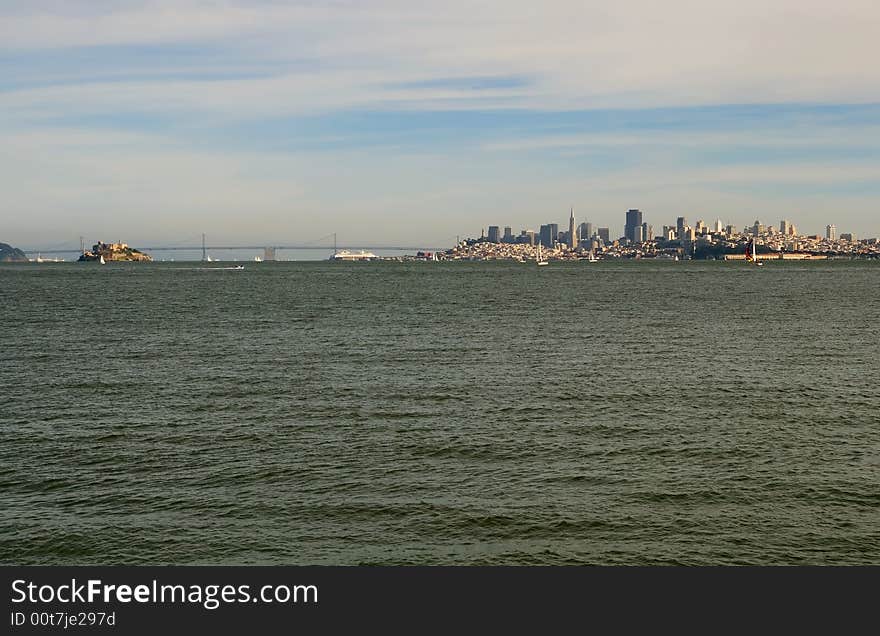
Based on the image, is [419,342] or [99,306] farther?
[99,306]

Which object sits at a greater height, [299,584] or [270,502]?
[299,584]

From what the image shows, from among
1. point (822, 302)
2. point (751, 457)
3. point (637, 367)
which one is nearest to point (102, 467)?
point (751, 457)

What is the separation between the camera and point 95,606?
11953 mm

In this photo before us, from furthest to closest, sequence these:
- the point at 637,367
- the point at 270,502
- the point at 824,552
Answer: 1. the point at 637,367
2. the point at 270,502
3. the point at 824,552

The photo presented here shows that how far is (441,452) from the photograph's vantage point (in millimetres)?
28281

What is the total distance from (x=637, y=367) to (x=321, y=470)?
23.6 meters

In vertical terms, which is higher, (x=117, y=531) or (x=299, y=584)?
(x=299, y=584)

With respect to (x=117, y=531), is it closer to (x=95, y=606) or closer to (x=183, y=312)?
(x=95, y=606)

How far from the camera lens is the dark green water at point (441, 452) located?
68.8 feet

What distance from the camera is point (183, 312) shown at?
87812 mm

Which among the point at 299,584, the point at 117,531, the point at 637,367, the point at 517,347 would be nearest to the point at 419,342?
the point at 517,347

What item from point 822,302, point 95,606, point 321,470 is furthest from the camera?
point 822,302

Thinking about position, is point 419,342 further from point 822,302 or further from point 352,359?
point 822,302

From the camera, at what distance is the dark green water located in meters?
21.0
